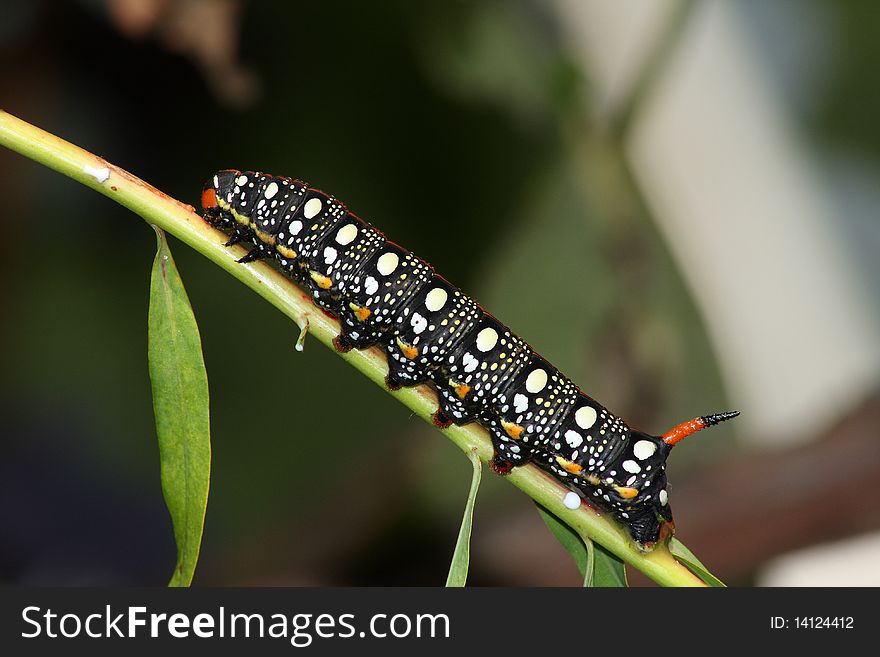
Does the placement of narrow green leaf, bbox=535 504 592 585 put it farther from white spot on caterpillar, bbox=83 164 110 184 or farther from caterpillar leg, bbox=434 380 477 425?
white spot on caterpillar, bbox=83 164 110 184

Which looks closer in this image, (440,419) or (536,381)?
(440,419)

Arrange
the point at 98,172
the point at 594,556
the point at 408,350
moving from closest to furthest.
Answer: the point at 98,172, the point at 594,556, the point at 408,350

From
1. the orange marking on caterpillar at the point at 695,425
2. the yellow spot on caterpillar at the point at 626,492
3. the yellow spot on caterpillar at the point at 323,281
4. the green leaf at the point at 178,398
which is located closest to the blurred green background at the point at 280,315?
the orange marking on caterpillar at the point at 695,425

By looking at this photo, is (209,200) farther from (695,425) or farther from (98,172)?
(695,425)

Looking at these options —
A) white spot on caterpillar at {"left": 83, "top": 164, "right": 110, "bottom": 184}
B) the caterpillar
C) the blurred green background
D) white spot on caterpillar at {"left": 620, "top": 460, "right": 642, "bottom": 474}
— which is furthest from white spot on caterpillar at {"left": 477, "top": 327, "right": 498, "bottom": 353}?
the blurred green background

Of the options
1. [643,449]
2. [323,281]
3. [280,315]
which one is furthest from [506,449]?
[280,315]
